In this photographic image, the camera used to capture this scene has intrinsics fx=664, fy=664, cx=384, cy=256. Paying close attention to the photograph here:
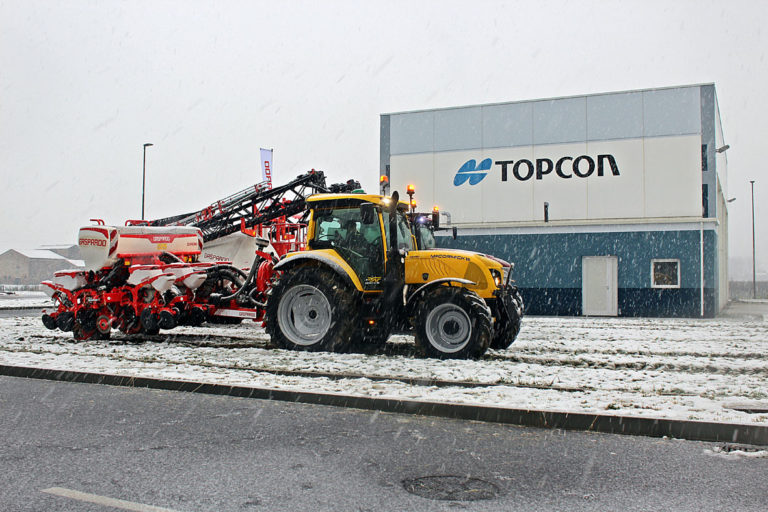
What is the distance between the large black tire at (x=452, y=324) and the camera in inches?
378

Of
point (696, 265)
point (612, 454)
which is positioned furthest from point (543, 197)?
point (612, 454)

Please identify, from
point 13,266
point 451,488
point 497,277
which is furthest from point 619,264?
point 13,266

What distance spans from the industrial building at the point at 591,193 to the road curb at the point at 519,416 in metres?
17.3

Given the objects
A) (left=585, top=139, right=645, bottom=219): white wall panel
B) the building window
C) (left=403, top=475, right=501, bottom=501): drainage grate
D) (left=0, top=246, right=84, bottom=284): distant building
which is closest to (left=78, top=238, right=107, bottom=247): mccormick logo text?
(left=403, top=475, right=501, bottom=501): drainage grate

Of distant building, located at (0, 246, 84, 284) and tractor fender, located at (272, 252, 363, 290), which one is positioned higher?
distant building, located at (0, 246, 84, 284)

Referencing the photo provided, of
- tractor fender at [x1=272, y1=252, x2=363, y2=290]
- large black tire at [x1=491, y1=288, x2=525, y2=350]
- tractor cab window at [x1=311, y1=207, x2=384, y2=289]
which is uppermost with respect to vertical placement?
tractor cab window at [x1=311, y1=207, x2=384, y2=289]

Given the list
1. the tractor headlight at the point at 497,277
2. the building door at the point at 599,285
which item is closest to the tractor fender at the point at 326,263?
the tractor headlight at the point at 497,277

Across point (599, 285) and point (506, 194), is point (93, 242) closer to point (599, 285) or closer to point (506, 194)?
point (506, 194)

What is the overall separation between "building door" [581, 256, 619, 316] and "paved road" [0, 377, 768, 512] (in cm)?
1758

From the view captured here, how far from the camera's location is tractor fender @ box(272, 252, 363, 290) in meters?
10.6

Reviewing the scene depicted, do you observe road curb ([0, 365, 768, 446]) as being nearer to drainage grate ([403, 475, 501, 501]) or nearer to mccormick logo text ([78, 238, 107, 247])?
drainage grate ([403, 475, 501, 501])

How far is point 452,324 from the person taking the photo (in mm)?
10062

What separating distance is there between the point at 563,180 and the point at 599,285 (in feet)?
12.5

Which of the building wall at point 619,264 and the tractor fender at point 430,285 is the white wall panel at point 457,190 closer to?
the building wall at point 619,264
